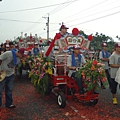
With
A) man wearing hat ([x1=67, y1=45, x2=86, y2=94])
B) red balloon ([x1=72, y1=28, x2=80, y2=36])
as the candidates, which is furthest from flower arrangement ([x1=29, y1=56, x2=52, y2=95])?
red balloon ([x1=72, y1=28, x2=80, y2=36])

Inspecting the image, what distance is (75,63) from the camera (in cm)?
647

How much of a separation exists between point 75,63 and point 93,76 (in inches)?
33.1

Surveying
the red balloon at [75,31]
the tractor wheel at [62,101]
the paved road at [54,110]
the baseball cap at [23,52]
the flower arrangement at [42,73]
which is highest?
the red balloon at [75,31]

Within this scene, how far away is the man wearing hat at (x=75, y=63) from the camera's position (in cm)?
609

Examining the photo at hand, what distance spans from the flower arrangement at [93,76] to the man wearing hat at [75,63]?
8.4 inches

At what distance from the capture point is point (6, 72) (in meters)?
5.88

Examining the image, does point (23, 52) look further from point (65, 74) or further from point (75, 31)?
point (75, 31)

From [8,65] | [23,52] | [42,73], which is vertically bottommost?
[42,73]

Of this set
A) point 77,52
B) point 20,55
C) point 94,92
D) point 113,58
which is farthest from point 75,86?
point 20,55

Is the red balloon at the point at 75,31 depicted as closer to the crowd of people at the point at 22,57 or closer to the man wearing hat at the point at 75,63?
the crowd of people at the point at 22,57

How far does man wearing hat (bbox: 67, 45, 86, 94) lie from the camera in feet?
20.0

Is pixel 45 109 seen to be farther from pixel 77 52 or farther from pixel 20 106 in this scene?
pixel 77 52

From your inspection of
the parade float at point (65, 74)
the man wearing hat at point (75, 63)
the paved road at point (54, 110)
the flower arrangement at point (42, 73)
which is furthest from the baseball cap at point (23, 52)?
the paved road at point (54, 110)

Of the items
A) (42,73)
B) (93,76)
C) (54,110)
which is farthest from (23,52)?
(93,76)
